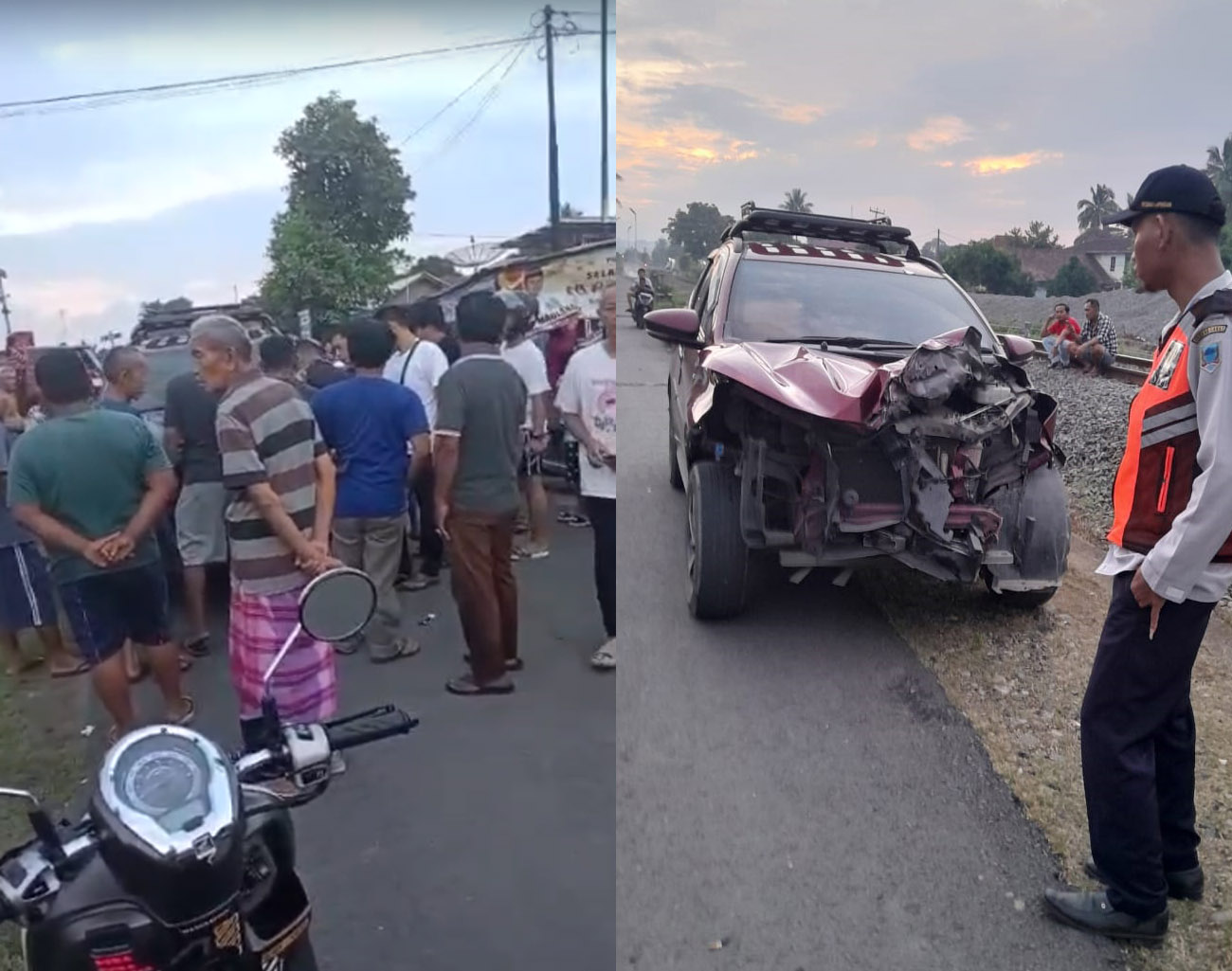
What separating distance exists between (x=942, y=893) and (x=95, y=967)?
7.65ft

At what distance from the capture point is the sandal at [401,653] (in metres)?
1.37

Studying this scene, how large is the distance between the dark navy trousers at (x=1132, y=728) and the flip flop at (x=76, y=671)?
7.96 ft

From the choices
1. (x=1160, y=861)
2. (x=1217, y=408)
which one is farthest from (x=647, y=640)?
(x=1217, y=408)

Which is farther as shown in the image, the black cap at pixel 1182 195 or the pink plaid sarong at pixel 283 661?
the black cap at pixel 1182 195

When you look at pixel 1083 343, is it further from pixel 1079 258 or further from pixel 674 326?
pixel 1079 258

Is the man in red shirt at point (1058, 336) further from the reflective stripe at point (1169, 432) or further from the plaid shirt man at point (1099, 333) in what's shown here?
the reflective stripe at point (1169, 432)

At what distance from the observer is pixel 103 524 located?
4.55ft

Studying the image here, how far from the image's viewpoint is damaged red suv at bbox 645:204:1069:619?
3885mm

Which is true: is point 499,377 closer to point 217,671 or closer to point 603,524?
point 603,524

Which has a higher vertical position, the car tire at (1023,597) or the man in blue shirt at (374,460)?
the man in blue shirt at (374,460)

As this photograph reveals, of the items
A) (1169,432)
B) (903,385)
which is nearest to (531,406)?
(1169,432)

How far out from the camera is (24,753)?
1392mm

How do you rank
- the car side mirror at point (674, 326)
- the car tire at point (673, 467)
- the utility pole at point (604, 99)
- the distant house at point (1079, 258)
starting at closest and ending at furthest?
the utility pole at point (604, 99), the car side mirror at point (674, 326), the car tire at point (673, 467), the distant house at point (1079, 258)

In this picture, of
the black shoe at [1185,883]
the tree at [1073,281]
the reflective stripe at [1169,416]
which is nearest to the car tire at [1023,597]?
the black shoe at [1185,883]
